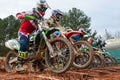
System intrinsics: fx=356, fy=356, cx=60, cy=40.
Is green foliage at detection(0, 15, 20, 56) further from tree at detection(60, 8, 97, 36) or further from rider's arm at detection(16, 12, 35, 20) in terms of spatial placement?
rider's arm at detection(16, 12, 35, 20)

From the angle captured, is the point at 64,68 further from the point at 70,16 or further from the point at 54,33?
the point at 70,16

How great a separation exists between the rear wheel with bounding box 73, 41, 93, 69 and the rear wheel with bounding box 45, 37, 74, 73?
108 cm

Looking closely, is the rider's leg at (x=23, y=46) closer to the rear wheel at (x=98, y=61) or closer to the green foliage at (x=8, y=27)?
the rear wheel at (x=98, y=61)

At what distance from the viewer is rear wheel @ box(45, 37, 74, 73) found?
7.61m

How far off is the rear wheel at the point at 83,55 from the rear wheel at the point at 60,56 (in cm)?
108

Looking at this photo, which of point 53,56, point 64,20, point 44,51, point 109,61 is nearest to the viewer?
point 53,56

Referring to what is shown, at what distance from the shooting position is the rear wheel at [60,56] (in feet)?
25.0

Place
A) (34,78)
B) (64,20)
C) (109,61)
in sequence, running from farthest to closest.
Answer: (64,20), (109,61), (34,78)

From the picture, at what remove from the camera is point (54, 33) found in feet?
28.5

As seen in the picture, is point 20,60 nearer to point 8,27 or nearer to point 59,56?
point 59,56

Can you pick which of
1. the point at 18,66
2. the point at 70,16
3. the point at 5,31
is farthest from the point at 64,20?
the point at 18,66

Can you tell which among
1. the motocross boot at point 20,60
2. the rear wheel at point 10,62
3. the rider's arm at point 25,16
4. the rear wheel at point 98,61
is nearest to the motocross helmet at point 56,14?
the rider's arm at point 25,16

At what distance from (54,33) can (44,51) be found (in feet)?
1.68

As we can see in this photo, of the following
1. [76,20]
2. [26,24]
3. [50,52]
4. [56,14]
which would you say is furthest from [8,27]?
[50,52]
